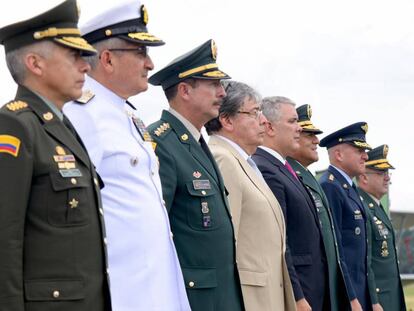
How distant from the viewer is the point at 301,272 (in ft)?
23.5

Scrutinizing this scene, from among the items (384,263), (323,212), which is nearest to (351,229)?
(323,212)

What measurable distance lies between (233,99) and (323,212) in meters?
1.63

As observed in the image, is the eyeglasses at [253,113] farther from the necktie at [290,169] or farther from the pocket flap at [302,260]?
the pocket flap at [302,260]

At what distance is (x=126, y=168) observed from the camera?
4.76 m

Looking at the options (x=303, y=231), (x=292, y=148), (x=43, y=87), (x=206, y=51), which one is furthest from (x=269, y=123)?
(x=43, y=87)

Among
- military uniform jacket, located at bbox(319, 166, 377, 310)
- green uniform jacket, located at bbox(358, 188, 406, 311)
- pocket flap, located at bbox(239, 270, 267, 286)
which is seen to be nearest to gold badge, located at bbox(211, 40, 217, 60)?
pocket flap, located at bbox(239, 270, 267, 286)

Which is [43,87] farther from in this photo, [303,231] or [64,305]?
[303,231]

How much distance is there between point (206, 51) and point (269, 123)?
1.78 metres

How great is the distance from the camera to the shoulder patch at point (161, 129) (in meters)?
5.70

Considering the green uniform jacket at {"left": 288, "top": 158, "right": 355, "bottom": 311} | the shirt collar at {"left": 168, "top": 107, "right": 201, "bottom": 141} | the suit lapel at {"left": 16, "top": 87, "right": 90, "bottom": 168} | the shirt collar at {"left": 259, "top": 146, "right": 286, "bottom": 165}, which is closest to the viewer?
the suit lapel at {"left": 16, "top": 87, "right": 90, "bottom": 168}

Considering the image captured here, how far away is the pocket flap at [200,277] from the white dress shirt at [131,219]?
1.89 feet

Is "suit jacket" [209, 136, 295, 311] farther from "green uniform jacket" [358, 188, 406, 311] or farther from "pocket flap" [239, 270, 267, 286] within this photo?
"green uniform jacket" [358, 188, 406, 311]

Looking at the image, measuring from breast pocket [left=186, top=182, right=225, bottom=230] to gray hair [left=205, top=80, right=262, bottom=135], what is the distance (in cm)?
122

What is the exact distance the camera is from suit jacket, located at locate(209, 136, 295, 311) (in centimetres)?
629
